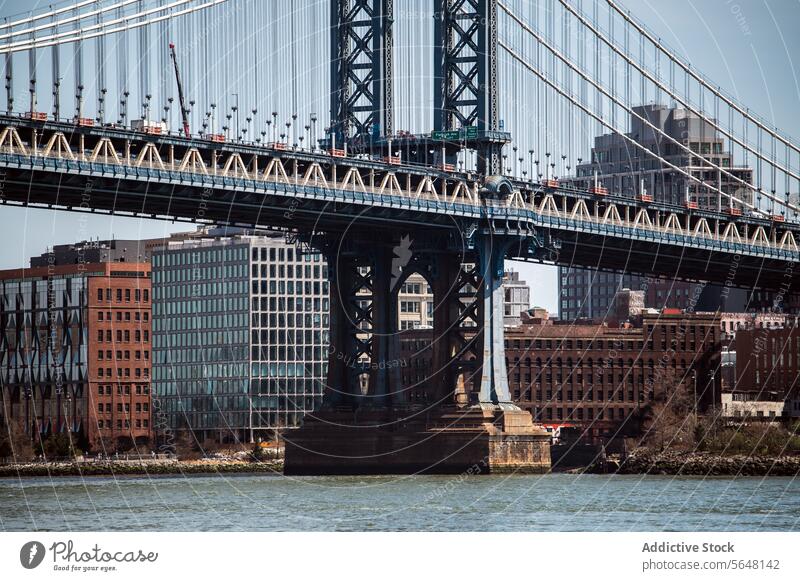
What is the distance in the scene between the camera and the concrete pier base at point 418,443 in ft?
360

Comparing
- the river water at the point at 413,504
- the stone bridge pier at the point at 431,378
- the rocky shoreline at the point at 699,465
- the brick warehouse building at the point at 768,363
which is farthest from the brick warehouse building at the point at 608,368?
the river water at the point at 413,504

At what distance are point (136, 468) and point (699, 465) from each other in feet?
118

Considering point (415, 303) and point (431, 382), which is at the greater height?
point (415, 303)

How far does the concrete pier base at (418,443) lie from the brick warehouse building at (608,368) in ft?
150

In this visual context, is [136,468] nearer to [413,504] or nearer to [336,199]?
[336,199]

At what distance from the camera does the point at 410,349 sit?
504 feet

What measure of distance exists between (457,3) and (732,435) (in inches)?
1176

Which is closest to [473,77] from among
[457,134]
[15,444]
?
[457,134]

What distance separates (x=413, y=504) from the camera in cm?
8256

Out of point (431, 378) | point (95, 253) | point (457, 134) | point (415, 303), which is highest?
point (457, 134)

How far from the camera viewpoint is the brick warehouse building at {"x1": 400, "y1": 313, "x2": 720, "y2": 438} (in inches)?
6427

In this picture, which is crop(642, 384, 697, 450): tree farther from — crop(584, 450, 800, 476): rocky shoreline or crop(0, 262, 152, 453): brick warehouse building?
crop(0, 262, 152, 453): brick warehouse building

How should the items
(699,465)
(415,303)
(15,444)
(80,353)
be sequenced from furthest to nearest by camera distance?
(415,303)
(80,353)
(15,444)
(699,465)
